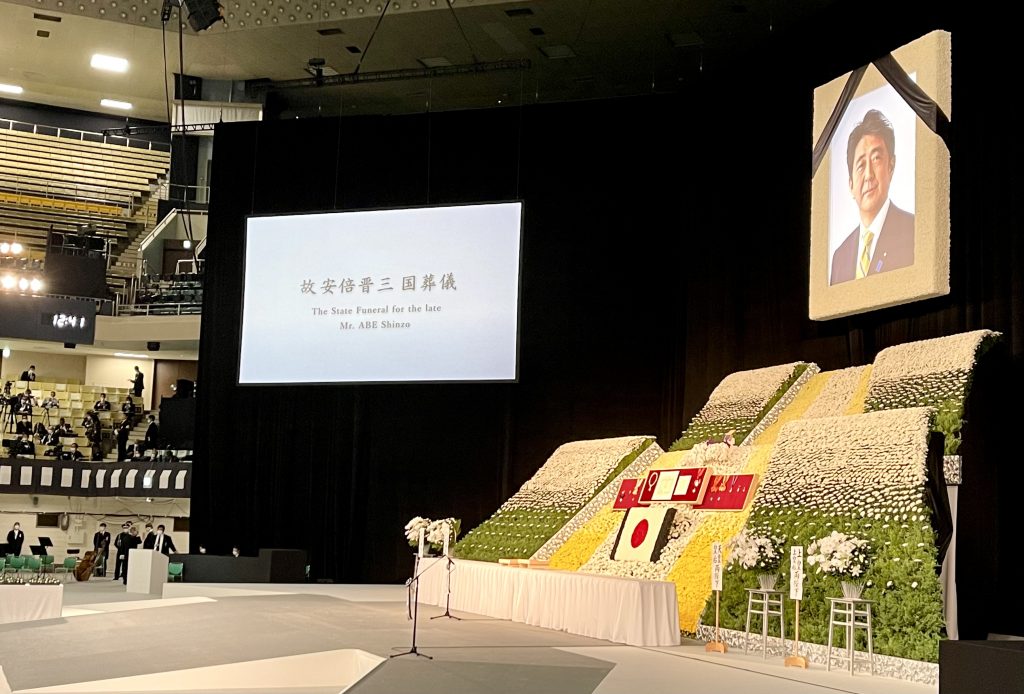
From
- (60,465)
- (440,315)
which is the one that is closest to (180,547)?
(60,465)

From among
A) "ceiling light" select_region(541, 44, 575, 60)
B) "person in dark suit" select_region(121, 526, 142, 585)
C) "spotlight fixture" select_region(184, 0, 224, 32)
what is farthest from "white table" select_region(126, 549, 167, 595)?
"ceiling light" select_region(541, 44, 575, 60)

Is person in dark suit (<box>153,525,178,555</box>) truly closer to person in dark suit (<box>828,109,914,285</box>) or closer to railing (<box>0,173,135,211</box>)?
railing (<box>0,173,135,211</box>)

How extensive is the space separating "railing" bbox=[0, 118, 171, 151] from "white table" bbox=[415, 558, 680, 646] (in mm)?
19227

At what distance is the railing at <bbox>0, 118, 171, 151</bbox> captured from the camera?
28.7 m

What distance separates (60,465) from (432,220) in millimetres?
10751

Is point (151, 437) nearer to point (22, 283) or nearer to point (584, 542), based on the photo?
point (22, 283)

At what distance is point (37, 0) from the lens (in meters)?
19.8

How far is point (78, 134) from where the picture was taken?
29328mm

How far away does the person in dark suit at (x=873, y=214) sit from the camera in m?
11.8

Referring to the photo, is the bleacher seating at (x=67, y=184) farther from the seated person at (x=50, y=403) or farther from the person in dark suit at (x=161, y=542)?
the person in dark suit at (x=161, y=542)

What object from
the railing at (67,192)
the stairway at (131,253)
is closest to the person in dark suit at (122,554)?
the stairway at (131,253)

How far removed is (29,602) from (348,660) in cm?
430

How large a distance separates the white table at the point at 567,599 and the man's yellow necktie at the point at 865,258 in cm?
439

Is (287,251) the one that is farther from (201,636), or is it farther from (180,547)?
(180,547)
